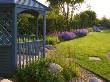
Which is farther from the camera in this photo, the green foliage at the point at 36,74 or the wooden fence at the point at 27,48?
the wooden fence at the point at 27,48

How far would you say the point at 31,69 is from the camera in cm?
1007

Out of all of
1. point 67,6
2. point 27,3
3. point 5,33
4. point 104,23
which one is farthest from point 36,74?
point 104,23

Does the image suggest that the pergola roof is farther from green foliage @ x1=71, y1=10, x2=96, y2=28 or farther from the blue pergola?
green foliage @ x1=71, y1=10, x2=96, y2=28

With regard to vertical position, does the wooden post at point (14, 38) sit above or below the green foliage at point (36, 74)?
above

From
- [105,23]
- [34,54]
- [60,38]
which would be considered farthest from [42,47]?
[105,23]

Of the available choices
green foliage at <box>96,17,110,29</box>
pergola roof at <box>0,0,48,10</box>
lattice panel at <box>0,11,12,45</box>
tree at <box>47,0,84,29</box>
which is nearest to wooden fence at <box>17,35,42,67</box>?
lattice panel at <box>0,11,12,45</box>

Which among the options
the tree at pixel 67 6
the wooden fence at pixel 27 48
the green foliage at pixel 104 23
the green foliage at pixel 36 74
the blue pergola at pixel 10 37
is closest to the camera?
the green foliage at pixel 36 74

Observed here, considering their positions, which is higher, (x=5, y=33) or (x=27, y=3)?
(x=27, y=3)

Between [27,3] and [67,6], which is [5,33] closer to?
[27,3]

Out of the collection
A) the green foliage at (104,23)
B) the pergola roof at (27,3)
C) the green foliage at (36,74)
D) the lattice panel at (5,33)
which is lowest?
the green foliage at (36,74)

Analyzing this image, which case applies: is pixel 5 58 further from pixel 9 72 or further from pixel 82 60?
pixel 82 60

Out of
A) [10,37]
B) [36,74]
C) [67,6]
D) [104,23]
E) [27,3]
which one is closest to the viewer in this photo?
[36,74]

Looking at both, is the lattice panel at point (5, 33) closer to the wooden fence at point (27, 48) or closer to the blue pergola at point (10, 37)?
the blue pergola at point (10, 37)

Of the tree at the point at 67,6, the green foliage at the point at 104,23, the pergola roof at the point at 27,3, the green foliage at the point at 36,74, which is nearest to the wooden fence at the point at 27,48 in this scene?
the green foliage at the point at 36,74
